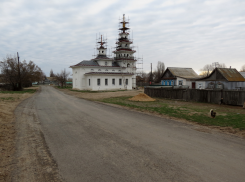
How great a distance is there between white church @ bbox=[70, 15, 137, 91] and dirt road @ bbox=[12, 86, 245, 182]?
1496 inches

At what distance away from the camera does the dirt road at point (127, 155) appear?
441 centimetres

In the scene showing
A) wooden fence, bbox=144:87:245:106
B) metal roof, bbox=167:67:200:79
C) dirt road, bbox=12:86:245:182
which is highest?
metal roof, bbox=167:67:200:79

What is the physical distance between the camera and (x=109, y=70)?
164ft

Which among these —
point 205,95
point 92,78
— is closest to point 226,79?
point 205,95

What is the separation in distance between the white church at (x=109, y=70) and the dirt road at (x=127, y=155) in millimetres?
38008

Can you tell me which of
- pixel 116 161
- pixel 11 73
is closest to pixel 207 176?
pixel 116 161

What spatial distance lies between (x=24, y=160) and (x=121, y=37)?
53.3 metres

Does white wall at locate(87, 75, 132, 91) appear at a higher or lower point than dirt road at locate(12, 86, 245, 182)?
higher

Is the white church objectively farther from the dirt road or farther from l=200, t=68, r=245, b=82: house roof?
the dirt road

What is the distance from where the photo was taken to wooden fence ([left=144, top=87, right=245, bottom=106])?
Answer: 16884 mm

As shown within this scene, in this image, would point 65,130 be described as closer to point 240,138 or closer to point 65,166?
point 65,166

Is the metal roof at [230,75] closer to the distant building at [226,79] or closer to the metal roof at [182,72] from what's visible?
the distant building at [226,79]

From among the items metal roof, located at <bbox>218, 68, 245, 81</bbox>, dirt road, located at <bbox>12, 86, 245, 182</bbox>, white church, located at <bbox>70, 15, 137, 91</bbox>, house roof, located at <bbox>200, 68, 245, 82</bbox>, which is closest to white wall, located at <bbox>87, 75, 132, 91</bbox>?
white church, located at <bbox>70, 15, 137, 91</bbox>

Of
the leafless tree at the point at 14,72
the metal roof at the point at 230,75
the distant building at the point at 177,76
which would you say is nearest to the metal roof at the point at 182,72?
the distant building at the point at 177,76
